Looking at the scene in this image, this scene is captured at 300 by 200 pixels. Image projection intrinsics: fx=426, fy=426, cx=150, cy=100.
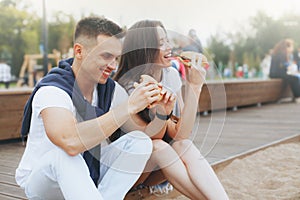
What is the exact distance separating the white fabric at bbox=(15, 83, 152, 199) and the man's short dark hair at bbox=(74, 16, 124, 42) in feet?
0.84

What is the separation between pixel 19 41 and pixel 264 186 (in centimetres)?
2547

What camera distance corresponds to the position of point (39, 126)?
1500mm

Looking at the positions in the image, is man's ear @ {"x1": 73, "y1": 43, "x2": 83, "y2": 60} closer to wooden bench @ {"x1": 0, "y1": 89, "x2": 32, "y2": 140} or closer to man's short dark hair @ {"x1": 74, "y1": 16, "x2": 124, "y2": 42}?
man's short dark hair @ {"x1": 74, "y1": 16, "x2": 124, "y2": 42}

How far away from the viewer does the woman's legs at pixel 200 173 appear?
174 centimetres

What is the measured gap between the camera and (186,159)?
1806 mm

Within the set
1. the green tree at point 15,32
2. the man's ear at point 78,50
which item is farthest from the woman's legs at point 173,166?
the green tree at point 15,32

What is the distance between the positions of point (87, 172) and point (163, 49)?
565mm

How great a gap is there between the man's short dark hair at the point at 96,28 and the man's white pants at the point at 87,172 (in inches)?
15.7

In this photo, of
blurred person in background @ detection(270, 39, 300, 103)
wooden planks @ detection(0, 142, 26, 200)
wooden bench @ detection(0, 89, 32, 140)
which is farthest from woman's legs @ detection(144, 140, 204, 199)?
blurred person in background @ detection(270, 39, 300, 103)

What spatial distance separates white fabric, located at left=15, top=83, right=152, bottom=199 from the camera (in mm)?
1406

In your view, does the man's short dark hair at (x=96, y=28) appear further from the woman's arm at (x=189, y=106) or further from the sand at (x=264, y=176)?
the sand at (x=264, y=176)

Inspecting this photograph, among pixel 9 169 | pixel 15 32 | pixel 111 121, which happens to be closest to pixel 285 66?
pixel 9 169

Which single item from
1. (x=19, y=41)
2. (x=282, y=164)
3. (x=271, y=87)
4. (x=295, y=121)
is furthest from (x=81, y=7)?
(x=282, y=164)

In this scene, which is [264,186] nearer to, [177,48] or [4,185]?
[177,48]
